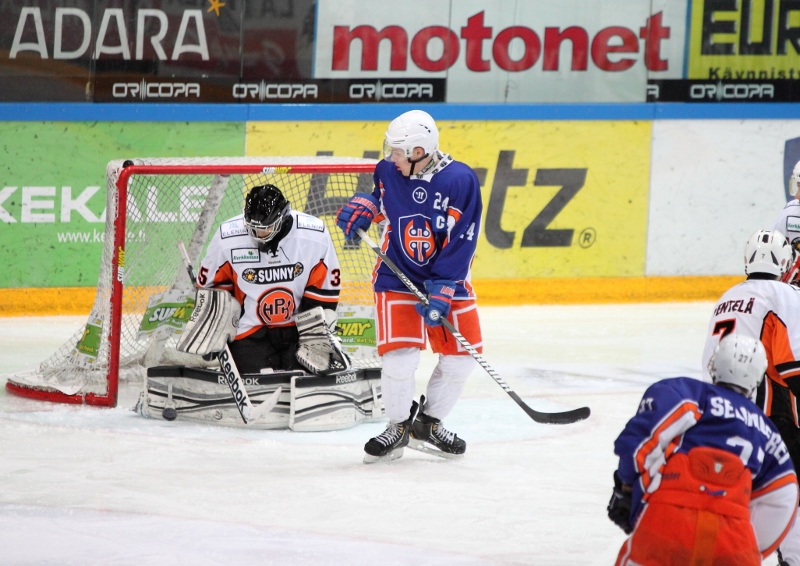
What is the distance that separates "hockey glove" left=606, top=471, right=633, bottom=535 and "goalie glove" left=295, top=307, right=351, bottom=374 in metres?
2.24

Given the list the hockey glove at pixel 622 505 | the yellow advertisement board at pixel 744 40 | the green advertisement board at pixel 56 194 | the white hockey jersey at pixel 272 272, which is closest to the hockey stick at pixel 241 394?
the white hockey jersey at pixel 272 272

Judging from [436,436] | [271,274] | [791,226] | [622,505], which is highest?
[791,226]

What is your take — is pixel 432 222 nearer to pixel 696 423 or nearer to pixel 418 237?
pixel 418 237

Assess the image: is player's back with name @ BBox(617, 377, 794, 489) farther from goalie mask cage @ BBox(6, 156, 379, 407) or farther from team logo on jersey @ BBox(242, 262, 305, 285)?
goalie mask cage @ BBox(6, 156, 379, 407)

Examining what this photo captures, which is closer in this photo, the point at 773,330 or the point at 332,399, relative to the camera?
the point at 773,330

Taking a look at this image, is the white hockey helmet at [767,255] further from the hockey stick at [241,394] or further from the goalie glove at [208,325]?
the goalie glove at [208,325]

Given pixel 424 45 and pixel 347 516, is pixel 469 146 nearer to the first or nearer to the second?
pixel 424 45

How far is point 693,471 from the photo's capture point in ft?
7.33

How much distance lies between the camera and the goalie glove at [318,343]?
14.8 ft

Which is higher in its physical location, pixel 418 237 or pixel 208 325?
pixel 418 237

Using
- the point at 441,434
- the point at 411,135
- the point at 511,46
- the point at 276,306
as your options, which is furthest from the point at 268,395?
the point at 511,46

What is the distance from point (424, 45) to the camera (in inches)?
287

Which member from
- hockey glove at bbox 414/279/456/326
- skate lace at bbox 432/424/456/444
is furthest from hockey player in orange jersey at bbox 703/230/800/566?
skate lace at bbox 432/424/456/444

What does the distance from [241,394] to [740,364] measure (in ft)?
7.82
